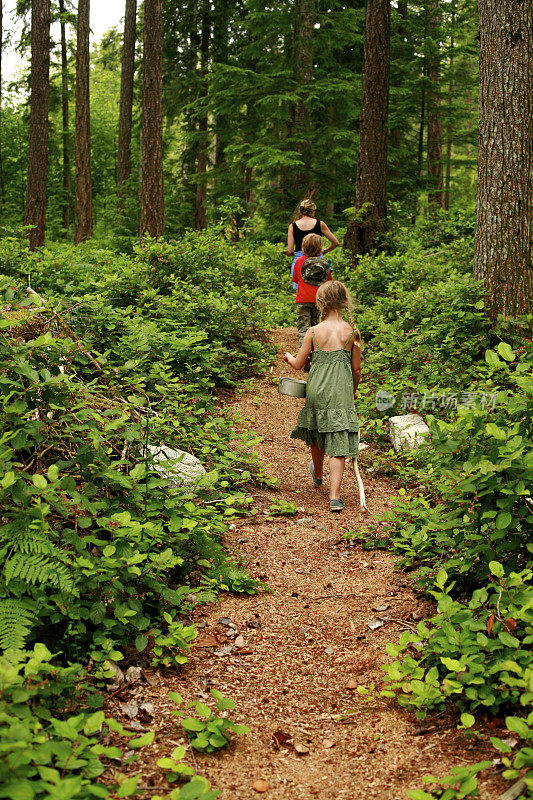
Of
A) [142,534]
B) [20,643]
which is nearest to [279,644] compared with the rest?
[142,534]

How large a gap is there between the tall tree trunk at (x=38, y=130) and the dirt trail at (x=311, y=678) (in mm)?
12590

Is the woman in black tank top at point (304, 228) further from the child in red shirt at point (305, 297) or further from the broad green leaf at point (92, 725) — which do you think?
the broad green leaf at point (92, 725)

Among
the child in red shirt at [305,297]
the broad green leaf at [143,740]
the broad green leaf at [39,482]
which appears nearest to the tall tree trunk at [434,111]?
the child in red shirt at [305,297]

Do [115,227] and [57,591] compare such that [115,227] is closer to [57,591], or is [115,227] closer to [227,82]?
[227,82]

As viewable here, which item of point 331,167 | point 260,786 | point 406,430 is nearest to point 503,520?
point 260,786

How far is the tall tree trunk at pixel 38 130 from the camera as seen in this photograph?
14.9 m

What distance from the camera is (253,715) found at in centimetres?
279

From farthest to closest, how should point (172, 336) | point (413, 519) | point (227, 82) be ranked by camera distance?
point (227, 82) < point (172, 336) < point (413, 519)

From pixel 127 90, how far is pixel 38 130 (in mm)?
9107

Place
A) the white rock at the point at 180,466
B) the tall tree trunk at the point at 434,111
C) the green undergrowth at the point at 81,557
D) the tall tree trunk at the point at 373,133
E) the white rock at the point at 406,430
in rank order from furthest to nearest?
the tall tree trunk at the point at 434,111 → the tall tree trunk at the point at 373,133 → the white rock at the point at 406,430 → the white rock at the point at 180,466 → the green undergrowth at the point at 81,557

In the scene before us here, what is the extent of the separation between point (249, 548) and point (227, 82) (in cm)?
1553

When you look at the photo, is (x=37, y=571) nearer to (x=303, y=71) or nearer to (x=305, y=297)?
(x=305, y=297)

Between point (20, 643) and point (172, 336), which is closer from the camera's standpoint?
point (20, 643)

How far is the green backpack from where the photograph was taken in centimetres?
750
